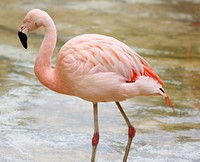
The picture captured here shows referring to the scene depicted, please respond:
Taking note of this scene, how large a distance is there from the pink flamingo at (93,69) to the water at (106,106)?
2.17 feet

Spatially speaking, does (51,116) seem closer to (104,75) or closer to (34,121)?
(34,121)

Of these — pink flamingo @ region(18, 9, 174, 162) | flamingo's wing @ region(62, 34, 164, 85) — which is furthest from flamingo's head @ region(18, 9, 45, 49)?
flamingo's wing @ region(62, 34, 164, 85)

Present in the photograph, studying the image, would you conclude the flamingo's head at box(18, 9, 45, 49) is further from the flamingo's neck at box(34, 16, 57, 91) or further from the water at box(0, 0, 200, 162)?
the water at box(0, 0, 200, 162)

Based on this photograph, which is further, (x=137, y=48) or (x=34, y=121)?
(x=137, y=48)

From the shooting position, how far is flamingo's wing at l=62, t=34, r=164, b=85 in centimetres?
461

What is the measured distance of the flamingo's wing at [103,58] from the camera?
181 inches

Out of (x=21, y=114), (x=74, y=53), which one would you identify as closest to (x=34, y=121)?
(x=21, y=114)

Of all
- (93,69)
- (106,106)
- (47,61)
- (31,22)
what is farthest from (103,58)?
(106,106)

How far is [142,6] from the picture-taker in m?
11.0

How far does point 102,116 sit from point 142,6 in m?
5.10

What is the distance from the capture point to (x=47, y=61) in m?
4.77

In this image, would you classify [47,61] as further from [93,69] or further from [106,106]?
[106,106]

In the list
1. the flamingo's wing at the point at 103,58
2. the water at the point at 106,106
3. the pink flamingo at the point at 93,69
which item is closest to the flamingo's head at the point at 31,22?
the pink flamingo at the point at 93,69

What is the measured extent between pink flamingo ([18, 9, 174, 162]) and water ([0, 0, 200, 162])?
26.0 inches
